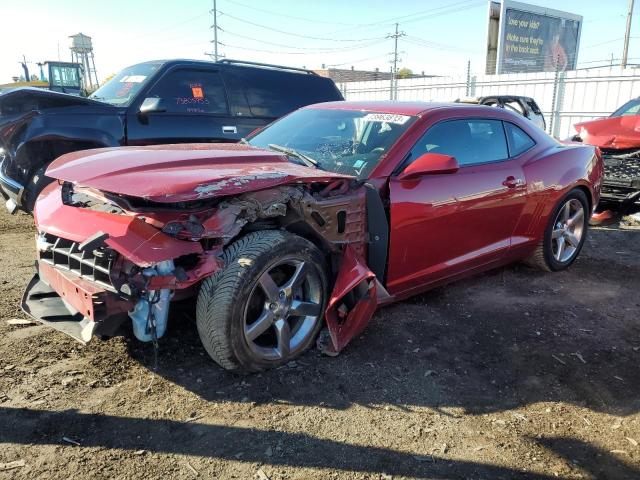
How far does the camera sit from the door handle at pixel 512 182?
4179mm

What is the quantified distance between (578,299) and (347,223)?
101 inches

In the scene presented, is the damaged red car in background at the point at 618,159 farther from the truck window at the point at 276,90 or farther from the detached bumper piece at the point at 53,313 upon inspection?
the detached bumper piece at the point at 53,313

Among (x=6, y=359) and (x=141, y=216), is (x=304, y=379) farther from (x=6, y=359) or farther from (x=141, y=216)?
(x=6, y=359)

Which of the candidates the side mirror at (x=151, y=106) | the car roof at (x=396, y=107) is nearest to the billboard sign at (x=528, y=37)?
the side mirror at (x=151, y=106)

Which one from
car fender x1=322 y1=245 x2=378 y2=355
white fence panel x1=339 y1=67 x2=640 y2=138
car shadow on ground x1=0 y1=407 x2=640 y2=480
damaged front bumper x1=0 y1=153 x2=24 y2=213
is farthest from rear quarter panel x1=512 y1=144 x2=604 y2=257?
white fence panel x1=339 y1=67 x2=640 y2=138

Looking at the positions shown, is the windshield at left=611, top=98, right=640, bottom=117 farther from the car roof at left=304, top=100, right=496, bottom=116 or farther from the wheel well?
the car roof at left=304, top=100, right=496, bottom=116

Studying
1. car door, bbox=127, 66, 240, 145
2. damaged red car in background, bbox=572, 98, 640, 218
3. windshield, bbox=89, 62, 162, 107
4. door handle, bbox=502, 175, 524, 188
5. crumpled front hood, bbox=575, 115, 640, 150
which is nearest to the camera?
door handle, bbox=502, 175, 524, 188

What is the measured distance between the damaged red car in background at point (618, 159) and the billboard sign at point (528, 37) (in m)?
19.2

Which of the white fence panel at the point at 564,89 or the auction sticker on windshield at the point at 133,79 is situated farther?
the white fence panel at the point at 564,89

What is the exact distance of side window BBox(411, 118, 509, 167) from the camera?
3771mm

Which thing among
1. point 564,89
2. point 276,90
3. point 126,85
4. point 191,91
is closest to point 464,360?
point 191,91

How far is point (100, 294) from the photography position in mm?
2469

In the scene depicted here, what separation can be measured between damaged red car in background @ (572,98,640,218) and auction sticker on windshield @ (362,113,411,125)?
494 centimetres

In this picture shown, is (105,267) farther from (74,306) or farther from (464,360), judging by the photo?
(464,360)
